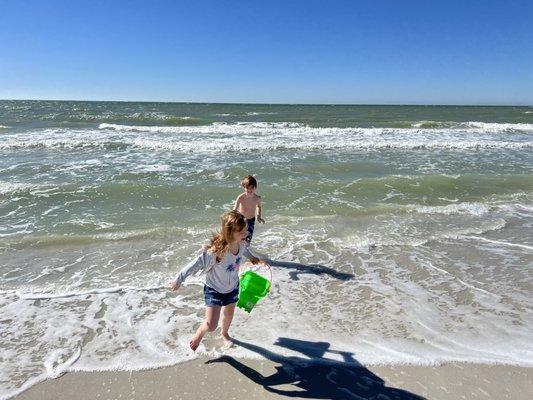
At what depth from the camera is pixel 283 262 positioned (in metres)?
6.60

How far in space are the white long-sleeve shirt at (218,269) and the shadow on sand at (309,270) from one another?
7.17ft

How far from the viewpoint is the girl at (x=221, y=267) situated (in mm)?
3711

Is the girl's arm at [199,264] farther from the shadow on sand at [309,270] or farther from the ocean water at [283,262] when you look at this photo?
the shadow on sand at [309,270]

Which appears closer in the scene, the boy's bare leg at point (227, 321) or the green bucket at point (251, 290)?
the boy's bare leg at point (227, 321)

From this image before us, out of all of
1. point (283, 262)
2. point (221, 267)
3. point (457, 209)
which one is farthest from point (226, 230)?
point (457, 209)

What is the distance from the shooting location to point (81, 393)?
11.5ft

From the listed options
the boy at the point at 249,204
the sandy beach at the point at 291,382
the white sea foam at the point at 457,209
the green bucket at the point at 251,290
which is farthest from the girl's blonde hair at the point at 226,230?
the white sea foam at the point at 457,209

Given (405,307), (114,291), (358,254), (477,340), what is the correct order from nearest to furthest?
1. (477,340)
2. (405,307)
3. (114,291)
4. (358,254)

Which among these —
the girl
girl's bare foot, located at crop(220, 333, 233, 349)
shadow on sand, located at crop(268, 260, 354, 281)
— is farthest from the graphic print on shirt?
shadow on sand, located at crop(268, 260, 354, 281)

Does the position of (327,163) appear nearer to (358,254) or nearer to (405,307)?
(358,254)

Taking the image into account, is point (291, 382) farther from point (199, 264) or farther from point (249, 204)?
point (249, 204)

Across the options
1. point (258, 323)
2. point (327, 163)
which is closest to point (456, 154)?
point (327, 163)

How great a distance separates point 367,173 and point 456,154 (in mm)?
7221

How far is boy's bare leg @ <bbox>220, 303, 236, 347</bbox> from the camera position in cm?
407
